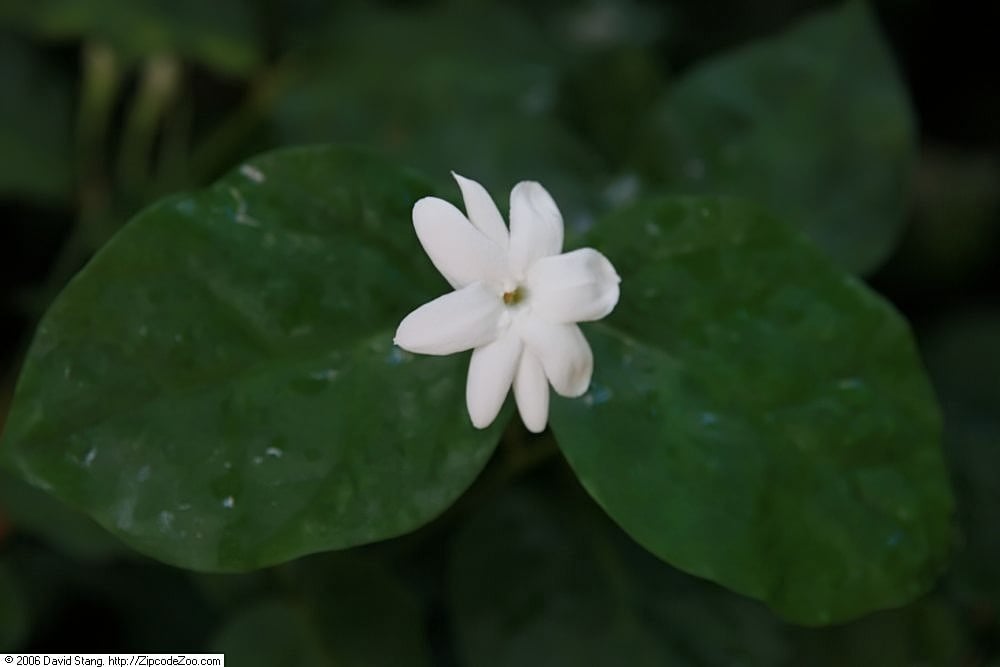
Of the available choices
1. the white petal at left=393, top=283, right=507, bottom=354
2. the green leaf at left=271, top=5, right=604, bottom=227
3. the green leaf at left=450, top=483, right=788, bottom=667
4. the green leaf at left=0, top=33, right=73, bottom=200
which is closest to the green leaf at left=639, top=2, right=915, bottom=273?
the green leaf at left=271, top=5, right=604, bottom=227

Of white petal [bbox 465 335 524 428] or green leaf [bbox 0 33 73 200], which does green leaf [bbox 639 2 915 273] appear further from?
green leaf [bbox 0 33 73 200]

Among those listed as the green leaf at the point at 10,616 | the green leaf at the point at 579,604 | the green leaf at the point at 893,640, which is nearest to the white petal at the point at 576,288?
the green leaf at the point at 579,604

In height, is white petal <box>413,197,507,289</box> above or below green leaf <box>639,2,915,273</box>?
above

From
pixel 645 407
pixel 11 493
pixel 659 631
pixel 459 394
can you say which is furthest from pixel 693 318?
pixel 11 493

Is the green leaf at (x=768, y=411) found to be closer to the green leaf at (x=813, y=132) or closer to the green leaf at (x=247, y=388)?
the green leaf at (x=247, y=388)

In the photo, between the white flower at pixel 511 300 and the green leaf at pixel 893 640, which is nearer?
the white flower at pixel 511 300

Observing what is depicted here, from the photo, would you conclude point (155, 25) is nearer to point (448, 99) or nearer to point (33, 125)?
point (33, 125)

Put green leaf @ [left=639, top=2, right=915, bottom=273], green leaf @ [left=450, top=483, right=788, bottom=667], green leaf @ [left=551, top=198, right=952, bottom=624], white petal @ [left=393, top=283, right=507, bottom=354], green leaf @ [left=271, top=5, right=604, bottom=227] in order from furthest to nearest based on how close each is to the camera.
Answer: green leaf @ [left=271, top=5, right=604, bottom=227], green leaf @ [left=639, top=2, right=915, bottom=273], green leaf @ [left=450, top=483, right=788, bottom=667], green leaf @ [left=551, top=198, right=952, bottom=624], white petal @ [left=393, top=283, right=507, bottom=354]
